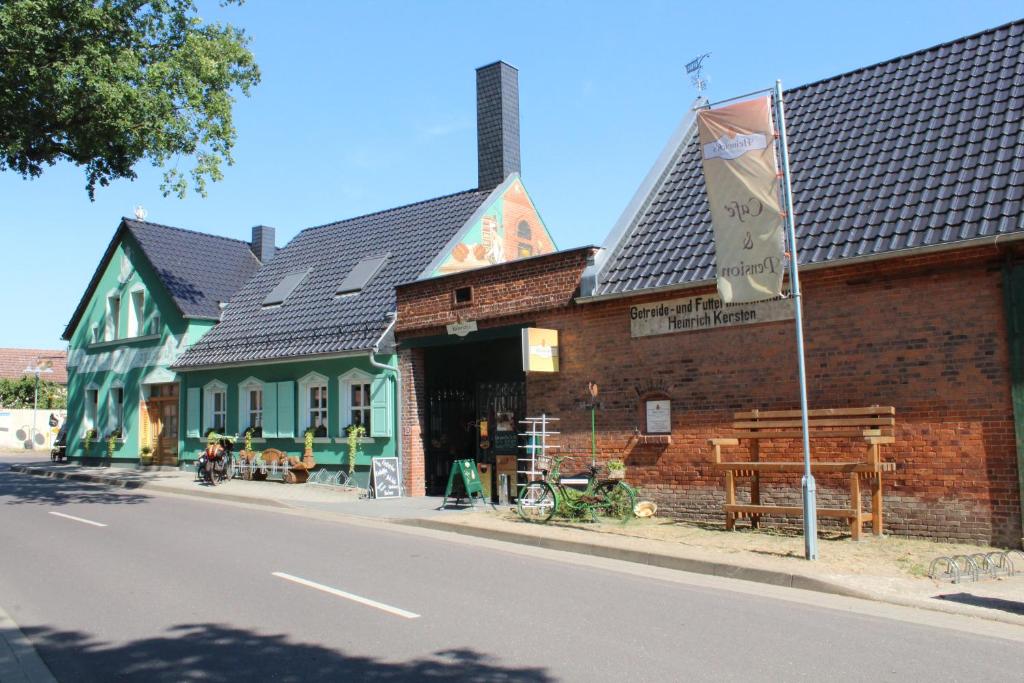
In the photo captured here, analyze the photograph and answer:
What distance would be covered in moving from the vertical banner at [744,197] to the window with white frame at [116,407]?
945 inches

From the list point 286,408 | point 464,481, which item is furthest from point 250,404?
point 464,481

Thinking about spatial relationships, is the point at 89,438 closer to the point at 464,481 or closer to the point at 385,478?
the point at 385,478

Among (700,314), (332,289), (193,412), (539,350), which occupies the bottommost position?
(193,412)

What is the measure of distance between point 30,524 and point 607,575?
9.79 meters

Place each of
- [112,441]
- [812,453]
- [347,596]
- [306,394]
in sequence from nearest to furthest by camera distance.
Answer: [347,596] < [812,453] < [306,394] < [112,441]

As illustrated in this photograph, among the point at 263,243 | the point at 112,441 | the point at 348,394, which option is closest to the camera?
the point at 348,394

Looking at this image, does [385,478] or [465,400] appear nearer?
[385,478]

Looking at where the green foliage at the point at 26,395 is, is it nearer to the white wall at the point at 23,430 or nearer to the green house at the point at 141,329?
the white wall at the point at 23,430

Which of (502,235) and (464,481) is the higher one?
(502,235)

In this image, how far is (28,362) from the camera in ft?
200

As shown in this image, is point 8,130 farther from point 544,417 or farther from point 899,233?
point 899,233

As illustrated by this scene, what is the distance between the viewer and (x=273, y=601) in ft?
25.6

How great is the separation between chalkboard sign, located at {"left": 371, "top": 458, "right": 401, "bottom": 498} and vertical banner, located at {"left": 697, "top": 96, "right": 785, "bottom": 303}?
9.23 metres

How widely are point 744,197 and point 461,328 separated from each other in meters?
7.78
